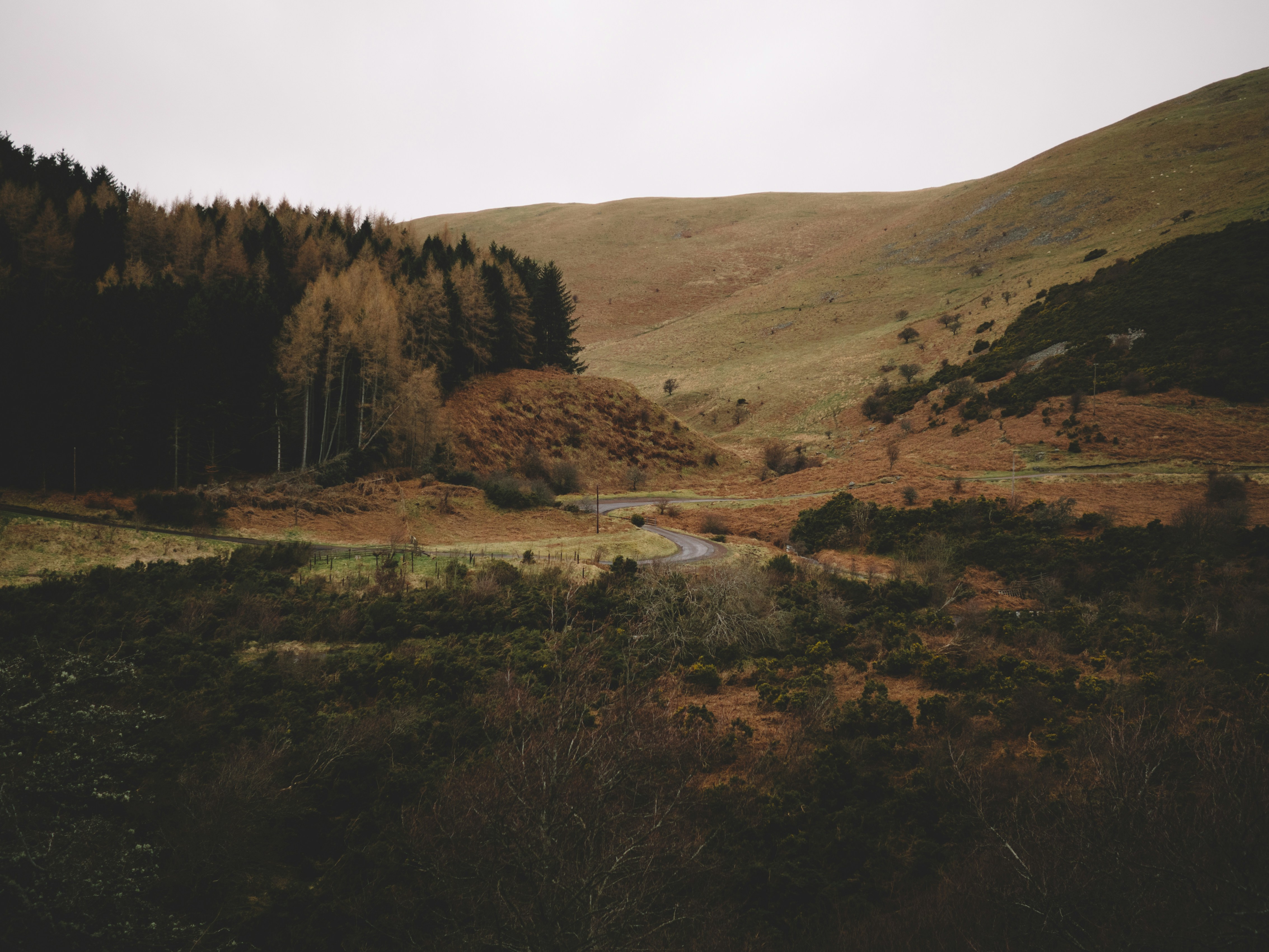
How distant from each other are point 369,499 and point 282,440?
939cm

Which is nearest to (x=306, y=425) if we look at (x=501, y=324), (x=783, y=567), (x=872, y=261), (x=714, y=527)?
(x=501, y=324)

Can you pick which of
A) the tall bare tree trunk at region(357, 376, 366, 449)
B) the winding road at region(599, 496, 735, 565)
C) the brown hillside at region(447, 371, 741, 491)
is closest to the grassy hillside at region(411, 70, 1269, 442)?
the brown hillside at region(447, 371, 741, 491)

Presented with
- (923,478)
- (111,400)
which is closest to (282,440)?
(111,400)

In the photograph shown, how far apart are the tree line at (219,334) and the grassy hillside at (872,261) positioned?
95.8 ft

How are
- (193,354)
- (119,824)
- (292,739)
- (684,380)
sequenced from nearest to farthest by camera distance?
(119,824), (292,739), (193,354), (684,380)

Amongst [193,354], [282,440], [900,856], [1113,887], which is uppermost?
[193,354]

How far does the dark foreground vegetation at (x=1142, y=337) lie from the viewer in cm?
4381

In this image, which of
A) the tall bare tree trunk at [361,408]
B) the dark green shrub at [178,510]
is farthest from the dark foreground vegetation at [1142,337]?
the dark green shrub at [178,510]

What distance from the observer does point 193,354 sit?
38094mm

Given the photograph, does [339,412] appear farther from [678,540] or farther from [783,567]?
[783,567]

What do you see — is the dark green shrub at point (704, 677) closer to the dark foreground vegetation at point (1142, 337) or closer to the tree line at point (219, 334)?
the tree line at point (219, 334)

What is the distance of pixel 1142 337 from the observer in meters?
49.6

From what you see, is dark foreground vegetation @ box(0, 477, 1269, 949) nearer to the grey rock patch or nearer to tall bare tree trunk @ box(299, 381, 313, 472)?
tall bare tree trunk @ box(299, 381, 313, 472)

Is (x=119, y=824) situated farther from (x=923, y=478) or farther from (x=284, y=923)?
(x=923, y=478)
